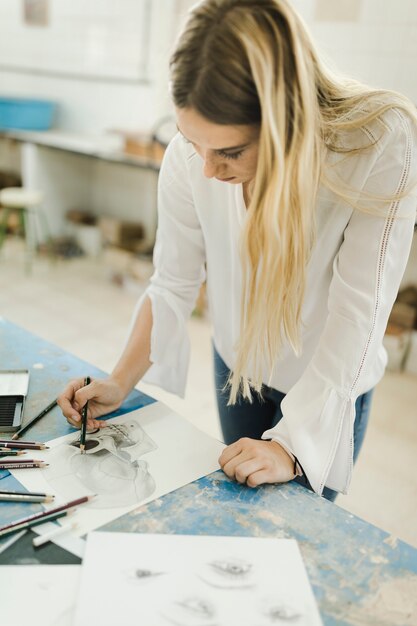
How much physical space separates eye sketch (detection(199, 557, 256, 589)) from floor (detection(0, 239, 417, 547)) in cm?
120

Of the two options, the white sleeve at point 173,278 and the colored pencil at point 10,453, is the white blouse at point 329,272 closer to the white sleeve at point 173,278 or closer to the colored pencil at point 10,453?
the white sleeve at point 173,278

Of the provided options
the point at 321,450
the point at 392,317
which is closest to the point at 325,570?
the point at 321,450

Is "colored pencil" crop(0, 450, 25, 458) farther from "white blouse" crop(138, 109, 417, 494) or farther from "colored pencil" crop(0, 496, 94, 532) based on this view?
"white blouse" crop(138, 109, 417, 494)

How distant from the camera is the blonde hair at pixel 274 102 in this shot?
0.70 meters

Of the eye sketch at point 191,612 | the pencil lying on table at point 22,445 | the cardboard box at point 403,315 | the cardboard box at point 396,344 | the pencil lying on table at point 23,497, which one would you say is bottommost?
the cardboard box at point 396,344

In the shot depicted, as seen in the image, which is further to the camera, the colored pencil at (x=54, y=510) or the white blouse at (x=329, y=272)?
the white blouse at (x=329, y=272)

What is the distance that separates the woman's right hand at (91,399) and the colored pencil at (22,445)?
3.3 inches

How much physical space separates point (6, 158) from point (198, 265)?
4.02 meters

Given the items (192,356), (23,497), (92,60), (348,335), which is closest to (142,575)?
(23,497)

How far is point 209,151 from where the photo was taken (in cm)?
79

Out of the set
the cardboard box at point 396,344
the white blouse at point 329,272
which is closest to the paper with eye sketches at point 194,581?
the white blouse at point 329,272

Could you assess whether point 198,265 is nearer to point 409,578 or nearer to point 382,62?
point 409,578

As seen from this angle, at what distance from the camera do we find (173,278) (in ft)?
3.71

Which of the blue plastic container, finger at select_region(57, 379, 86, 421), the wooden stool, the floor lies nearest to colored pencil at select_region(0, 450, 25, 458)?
finger at select_region(57, 379, 86, 421)
